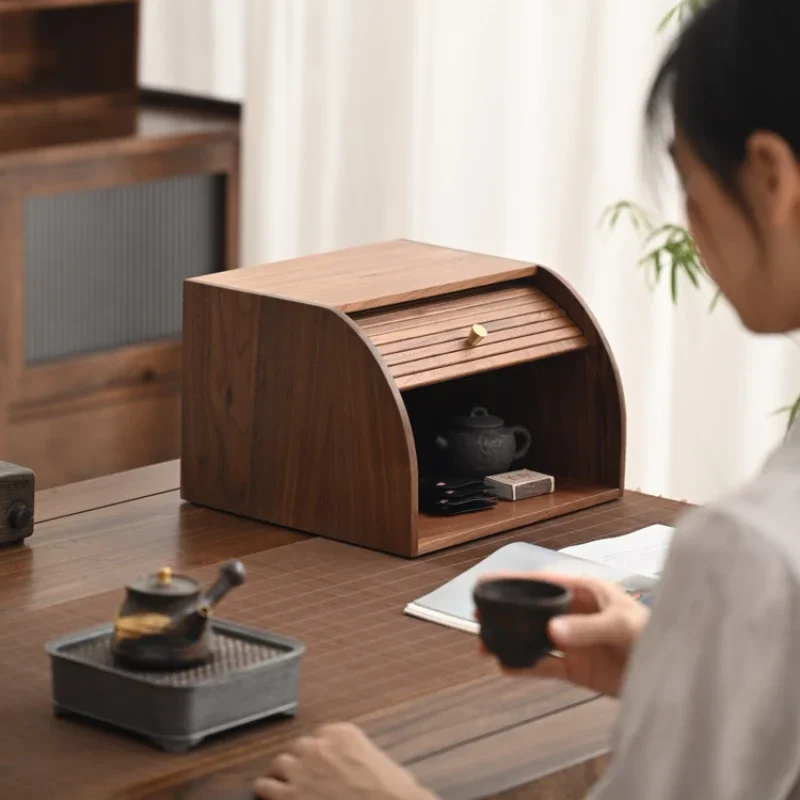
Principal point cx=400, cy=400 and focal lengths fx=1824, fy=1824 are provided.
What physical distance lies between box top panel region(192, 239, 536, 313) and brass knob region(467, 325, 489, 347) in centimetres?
7

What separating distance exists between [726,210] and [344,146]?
3.13 m

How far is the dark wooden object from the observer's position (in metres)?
3.82

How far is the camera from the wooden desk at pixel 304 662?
4.86ft

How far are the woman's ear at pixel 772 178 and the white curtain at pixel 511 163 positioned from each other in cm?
238

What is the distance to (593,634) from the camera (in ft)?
4.41

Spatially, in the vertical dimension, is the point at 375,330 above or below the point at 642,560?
above

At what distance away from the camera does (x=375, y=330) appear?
6.85ft

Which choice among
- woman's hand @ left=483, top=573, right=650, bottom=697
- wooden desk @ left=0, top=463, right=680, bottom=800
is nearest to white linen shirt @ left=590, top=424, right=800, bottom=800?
woman's hand @ left=483, top=573, right=650, bottom=697

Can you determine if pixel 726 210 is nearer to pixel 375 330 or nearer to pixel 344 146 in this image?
pixel 375 330

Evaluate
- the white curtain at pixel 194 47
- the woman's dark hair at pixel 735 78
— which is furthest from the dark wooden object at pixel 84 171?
the woman's dark hair at pixel 735 78

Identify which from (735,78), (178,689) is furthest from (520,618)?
(735,78)

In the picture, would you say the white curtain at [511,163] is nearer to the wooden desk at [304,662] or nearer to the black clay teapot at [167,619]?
the wooden desk at [304,662]

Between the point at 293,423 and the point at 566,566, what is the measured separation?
369 millimetres

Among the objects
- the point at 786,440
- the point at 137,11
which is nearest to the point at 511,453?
the point at 786,440
